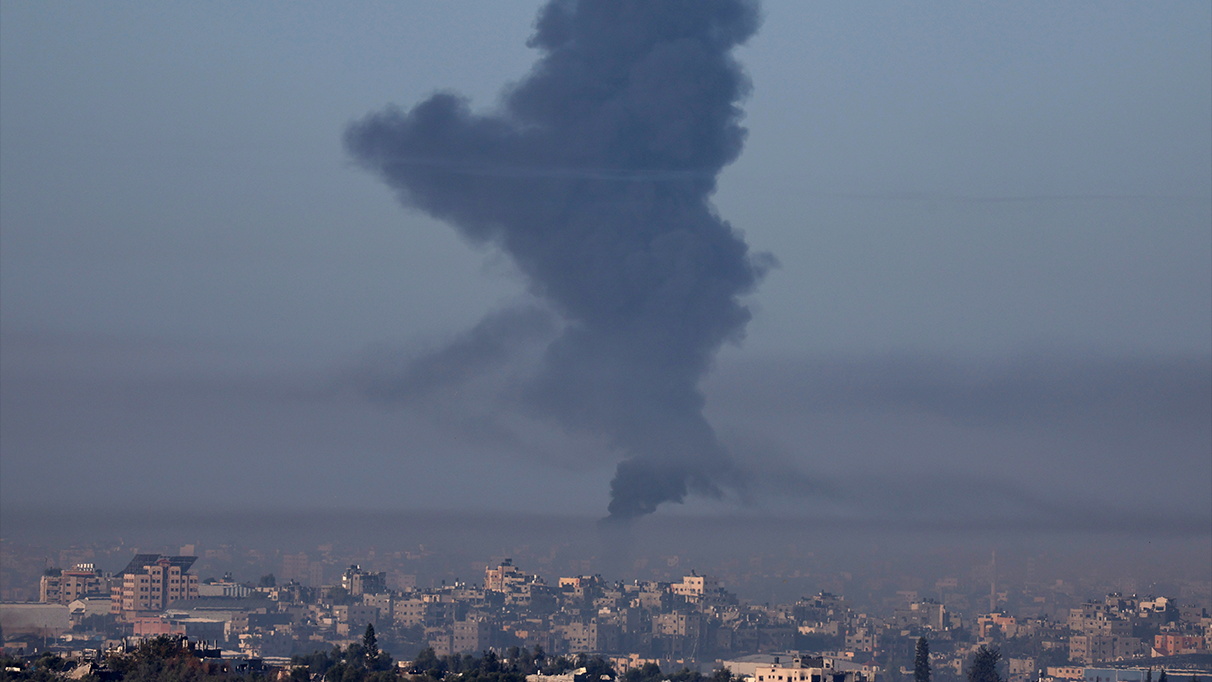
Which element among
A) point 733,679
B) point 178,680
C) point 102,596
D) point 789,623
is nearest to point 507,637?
point 789,623

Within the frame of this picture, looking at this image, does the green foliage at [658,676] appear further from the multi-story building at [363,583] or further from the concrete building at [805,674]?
the multi-story building at [363,583]

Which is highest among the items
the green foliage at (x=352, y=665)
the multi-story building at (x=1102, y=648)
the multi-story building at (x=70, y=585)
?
the multi-story building at (x=70, y=585)

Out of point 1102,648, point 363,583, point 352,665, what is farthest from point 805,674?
point 363,583

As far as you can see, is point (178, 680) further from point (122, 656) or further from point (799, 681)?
point (799, 681)

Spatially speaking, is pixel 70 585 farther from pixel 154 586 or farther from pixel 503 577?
pixel 503 577

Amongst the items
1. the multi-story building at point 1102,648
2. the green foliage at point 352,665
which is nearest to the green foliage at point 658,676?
the green foliage at point 352,665

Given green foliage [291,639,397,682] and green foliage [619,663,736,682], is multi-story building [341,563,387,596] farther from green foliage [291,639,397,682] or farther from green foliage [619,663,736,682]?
green foliage [619,663,736,682]

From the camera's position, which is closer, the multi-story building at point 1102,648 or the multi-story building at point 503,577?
the multi-story building at point 1102,648
